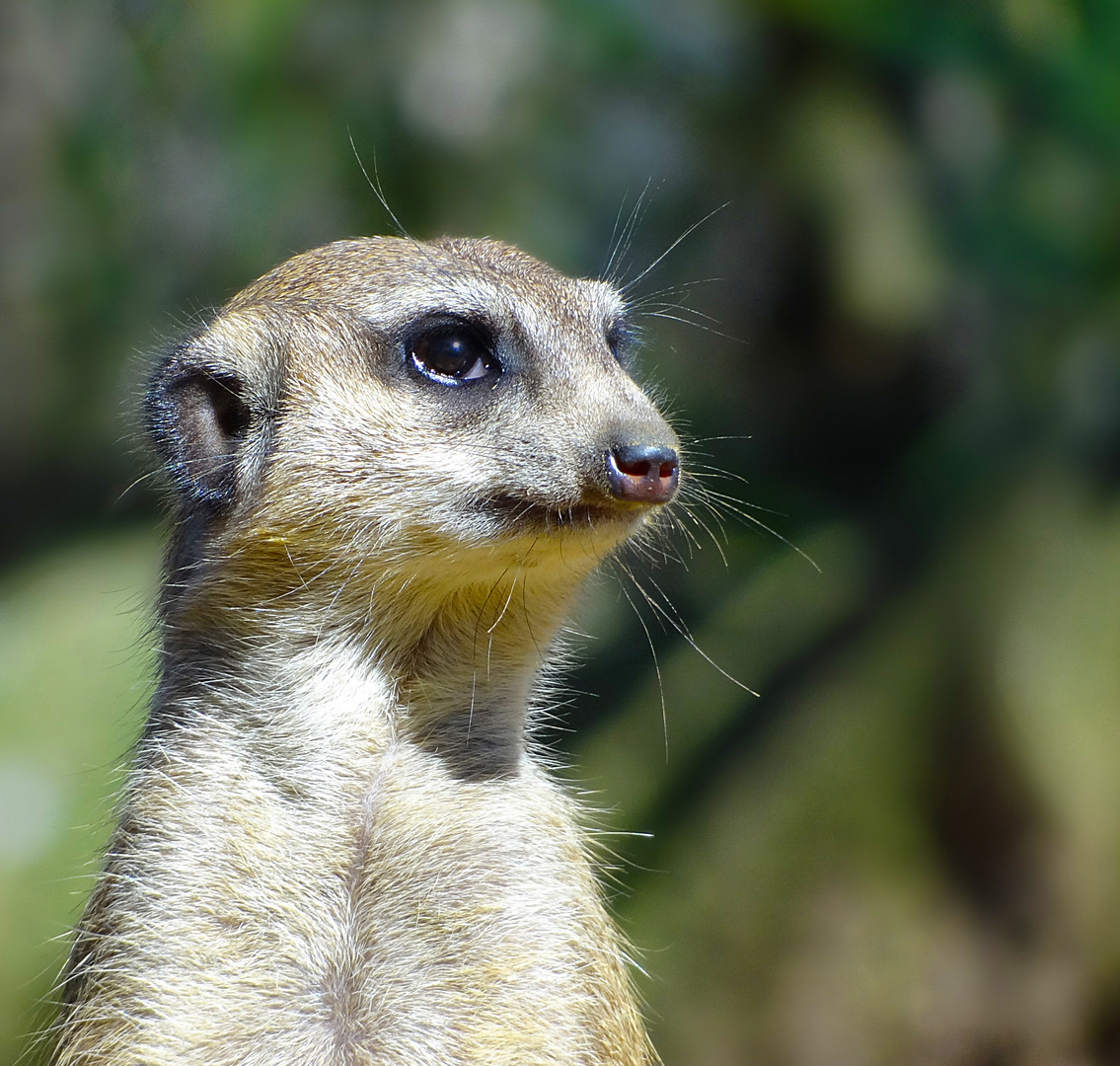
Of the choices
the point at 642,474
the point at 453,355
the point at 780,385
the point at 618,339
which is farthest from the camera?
the point at 780,385

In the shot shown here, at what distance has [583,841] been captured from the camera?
2.37 m

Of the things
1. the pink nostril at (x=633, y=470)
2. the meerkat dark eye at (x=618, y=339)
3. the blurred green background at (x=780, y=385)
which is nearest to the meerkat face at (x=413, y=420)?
the pink nostril at (x=633, y=470)

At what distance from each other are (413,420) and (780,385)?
11.8 feet

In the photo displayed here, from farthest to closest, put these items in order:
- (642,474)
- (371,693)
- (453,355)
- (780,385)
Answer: (780,385), (453,355), (371,693), (642,474)

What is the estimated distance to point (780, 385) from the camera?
550 centimetres

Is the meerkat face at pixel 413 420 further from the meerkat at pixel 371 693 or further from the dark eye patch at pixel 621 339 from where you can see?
the dark eye patch at pixel 621 339

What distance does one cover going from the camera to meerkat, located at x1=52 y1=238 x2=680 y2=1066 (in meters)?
1.93

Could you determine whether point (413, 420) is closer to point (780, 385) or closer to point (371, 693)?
point (371, 693)

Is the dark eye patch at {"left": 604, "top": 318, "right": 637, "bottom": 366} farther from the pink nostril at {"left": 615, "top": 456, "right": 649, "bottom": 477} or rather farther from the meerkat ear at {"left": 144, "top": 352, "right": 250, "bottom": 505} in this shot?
the meerkat ear at {"left": 144, "top": 352, "right": 250, "bottom": 505}

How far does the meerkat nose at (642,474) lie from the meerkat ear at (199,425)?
2.32 feet

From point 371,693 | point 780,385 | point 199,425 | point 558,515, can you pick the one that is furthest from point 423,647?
point 780,385

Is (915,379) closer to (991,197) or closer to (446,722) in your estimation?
(991,197)

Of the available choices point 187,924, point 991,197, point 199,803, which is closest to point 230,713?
point 199,803

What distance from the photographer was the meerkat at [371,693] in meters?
1.93
